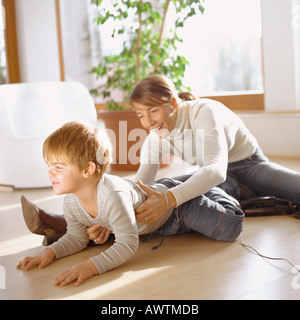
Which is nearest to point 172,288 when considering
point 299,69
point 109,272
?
point 109,272

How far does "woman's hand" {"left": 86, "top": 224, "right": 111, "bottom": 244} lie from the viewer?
1.56 m

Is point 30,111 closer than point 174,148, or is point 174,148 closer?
point 174,148

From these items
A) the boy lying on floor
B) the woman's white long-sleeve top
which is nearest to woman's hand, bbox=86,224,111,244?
the boy lying on floor

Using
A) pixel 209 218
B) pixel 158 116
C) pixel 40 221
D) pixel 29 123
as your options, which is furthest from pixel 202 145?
pixel 29 123

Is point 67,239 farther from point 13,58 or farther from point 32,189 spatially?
point 13,58

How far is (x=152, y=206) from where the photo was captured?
1.52 meters

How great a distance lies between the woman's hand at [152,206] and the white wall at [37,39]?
138 inches

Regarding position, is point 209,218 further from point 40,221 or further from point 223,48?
point 223,48

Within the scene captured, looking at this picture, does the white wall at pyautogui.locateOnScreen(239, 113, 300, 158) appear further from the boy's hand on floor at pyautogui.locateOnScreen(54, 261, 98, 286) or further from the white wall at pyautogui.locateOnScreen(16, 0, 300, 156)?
the boy's hand on floor at pyautogui.locateOnScreen(54, 261, 98, 286)

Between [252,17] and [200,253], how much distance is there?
9.29 ft

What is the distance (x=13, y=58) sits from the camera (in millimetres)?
4770

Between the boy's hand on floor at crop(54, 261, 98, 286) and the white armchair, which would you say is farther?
the white armchair

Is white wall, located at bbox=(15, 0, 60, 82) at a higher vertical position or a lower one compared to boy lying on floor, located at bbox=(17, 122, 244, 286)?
higher

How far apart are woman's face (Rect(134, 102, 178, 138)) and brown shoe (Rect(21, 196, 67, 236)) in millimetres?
460
